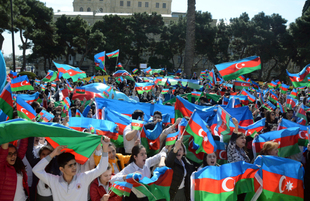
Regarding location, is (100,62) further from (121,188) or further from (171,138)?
(121,188)

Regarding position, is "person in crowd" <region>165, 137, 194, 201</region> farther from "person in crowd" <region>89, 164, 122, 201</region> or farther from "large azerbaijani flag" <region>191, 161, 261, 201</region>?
"person in crowd" <region>89, 164, 122, 201</region>

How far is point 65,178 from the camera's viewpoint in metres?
3.86

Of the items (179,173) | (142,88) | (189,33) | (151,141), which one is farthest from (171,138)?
(189,33)

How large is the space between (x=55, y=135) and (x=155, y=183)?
56.7 inches

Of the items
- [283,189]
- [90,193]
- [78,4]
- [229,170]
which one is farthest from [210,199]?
[78,4]

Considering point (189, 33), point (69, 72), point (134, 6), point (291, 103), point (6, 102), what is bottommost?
point (291, 103)

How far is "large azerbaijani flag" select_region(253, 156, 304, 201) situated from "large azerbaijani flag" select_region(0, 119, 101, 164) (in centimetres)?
239

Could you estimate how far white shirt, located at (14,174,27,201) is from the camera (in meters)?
3.89

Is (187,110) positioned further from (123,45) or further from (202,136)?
(123,45)

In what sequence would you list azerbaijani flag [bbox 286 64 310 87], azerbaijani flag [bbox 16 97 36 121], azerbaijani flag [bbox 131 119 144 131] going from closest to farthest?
azerbaijani flag [bbox 131 119 144 131] < azerbaijani flag [bbox 16 97 36 121] < azerbaijani flag [bbox 286 64 310 87]

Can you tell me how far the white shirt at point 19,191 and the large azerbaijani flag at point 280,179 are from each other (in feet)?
10.3

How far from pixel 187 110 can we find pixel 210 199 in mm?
3431

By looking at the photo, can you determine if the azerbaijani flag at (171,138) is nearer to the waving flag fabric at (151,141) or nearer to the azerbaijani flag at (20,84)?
the waving flag fabric at (151,141)

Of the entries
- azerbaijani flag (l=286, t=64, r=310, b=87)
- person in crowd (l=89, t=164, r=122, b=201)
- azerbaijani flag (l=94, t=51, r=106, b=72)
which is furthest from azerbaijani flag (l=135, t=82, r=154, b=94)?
person in crowd (l=89, t=164, r=122, b=201)
